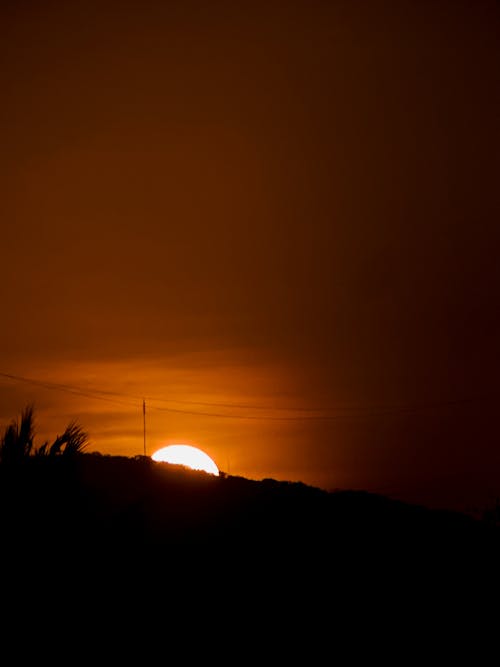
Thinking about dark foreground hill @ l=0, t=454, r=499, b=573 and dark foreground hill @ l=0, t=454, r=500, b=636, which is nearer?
dark foreground hill @ l=0, t=454, r=500, b=636

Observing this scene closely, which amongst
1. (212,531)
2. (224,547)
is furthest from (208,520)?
(224,547)

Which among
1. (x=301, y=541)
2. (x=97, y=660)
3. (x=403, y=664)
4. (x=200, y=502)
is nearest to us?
(x=97, y=660)

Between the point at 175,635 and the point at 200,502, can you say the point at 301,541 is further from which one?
the point at 175,635

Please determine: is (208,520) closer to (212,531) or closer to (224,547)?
(212,531)

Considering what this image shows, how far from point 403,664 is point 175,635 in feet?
17.7

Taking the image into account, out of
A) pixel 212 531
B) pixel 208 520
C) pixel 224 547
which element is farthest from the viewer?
pixel 208 520

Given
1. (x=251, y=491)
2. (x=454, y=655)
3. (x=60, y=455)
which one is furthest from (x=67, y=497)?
(x=251, y=491)

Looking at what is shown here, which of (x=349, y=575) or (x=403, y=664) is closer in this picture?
(x=403, y=664)

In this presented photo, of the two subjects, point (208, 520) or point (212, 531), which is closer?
point (212, 531)

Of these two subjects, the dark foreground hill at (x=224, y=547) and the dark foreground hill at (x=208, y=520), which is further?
the dark foreground hill at (x=208, y=520)

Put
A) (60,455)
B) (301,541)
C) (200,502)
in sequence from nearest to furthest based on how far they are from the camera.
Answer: (60,455) < (301,541) < (200,502)

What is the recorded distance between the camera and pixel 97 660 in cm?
1170

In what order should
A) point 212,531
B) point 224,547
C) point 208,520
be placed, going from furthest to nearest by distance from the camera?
point 208,520
point 212,531
point 224,547

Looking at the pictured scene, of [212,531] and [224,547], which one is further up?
[212,531]
